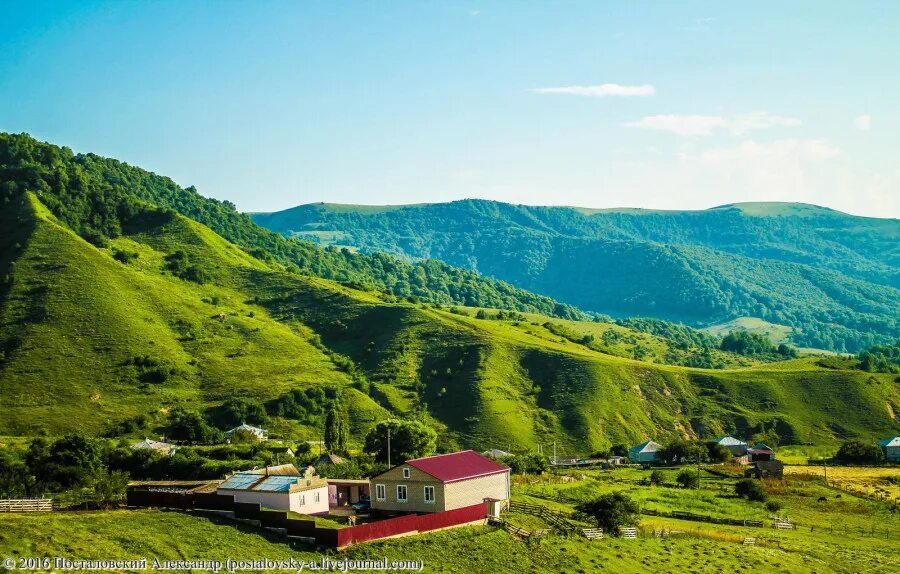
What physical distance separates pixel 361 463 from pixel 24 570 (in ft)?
171

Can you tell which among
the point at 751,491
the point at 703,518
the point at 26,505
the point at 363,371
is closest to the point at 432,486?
the point at 26,505

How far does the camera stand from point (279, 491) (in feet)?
182

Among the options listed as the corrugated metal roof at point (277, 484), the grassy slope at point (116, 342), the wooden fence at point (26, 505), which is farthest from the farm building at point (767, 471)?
the wooden fence at point (26, 505)

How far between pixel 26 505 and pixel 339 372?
10968cm

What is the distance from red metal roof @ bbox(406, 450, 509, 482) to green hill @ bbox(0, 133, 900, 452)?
66109 mm

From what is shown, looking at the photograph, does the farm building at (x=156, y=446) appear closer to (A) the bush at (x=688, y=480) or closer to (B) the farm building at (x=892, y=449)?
(A) the bush at (x=688, y=480)

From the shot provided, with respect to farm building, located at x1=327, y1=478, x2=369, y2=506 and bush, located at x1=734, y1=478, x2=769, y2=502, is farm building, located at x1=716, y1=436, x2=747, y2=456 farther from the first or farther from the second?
farm building, located at x1=327, y1=478, x2=369, y2=506

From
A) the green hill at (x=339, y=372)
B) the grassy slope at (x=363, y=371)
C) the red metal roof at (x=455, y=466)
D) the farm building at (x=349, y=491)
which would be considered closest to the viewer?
the red metal roof at (x=455, y=466)

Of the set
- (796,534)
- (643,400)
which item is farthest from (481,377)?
(796,534)

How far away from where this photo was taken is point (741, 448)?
133625 mm

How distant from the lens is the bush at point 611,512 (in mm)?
64312

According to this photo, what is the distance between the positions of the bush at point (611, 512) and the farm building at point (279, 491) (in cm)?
1846

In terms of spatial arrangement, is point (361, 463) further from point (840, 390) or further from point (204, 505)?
point (840, 390)

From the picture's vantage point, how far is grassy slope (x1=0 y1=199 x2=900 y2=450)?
446 ft
